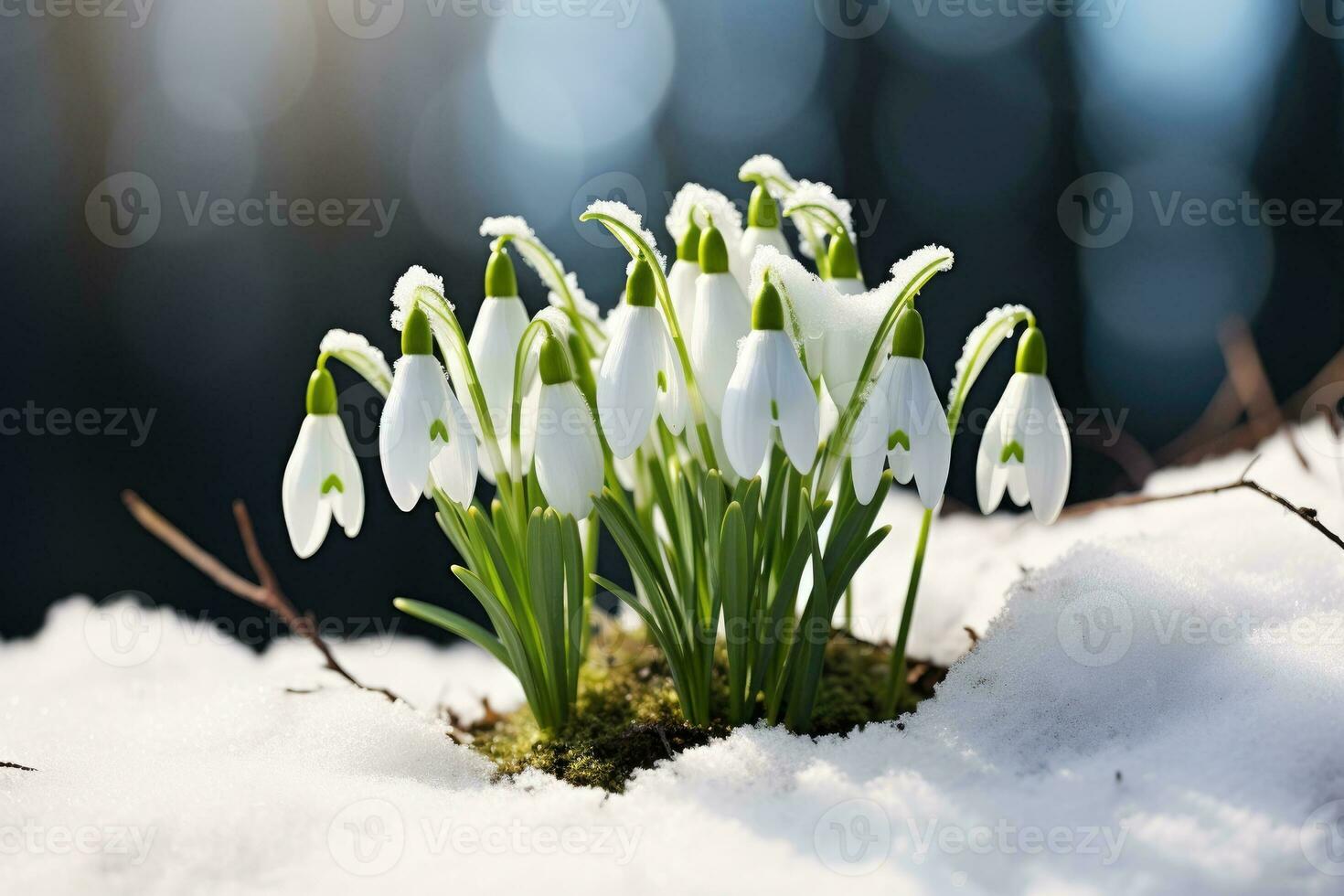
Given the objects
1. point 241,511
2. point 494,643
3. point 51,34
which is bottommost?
point 494,643

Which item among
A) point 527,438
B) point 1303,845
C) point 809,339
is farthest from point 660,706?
point 1303,845

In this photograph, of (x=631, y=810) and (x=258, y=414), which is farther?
(x=258, y=414)

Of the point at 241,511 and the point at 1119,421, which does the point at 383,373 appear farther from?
the point at 1119,421

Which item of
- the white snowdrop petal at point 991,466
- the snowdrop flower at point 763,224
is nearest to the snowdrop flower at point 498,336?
the snowdrop flower at point 763,224

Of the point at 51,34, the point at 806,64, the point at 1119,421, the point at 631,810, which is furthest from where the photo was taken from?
the point at 1119,421

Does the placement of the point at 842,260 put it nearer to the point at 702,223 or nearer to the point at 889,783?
the point at 702,223

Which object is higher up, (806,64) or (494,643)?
(806,64)

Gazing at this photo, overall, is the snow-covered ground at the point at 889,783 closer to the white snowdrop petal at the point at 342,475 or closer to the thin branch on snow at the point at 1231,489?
the thin branch on snow at the point at 1231,489
